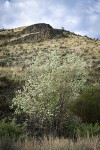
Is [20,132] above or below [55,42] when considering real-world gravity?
below

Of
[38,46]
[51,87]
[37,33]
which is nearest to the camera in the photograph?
[51,87]

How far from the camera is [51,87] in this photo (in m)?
18.5

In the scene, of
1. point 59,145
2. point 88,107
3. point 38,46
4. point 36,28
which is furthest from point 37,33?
point 59,145

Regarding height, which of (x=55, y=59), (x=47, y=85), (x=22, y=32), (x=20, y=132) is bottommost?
(x=20, y=132)

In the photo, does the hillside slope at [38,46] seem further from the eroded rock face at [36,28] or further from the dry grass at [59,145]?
the dry grass at [59,145]

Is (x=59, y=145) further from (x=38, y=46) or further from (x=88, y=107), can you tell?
(x=38, y=46)

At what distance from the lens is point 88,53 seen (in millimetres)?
62438

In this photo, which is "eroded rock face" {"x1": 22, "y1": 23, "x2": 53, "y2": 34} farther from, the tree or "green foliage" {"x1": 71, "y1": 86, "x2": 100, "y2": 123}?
the tree

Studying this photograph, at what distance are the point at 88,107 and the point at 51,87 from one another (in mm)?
4284

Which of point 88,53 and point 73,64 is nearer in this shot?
point 73,64

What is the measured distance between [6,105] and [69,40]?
5641 cm

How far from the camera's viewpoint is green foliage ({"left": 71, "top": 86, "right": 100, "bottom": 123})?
72.1 feet

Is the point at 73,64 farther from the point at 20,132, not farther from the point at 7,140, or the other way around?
the point at 7,140

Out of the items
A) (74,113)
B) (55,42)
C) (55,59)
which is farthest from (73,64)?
(55,42)
